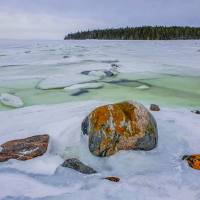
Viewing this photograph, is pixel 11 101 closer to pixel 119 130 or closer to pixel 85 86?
pixel 85 86

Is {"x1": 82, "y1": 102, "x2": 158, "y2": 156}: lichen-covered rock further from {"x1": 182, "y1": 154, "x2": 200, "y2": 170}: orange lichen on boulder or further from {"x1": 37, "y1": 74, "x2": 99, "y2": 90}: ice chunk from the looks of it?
{"x1": 37, "y1": 74, "x2": 99, "y2": 90}: ice chunk

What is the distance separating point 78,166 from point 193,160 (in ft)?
4.57

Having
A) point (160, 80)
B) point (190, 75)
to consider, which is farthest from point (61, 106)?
point (190, 75)

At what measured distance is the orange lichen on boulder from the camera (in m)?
4.01

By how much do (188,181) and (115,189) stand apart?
32.8 inches

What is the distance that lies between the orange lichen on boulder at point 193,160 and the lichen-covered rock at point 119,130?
1.55 ft

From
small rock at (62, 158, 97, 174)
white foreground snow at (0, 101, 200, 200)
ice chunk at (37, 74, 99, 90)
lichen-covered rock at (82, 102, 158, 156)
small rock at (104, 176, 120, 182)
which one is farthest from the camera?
ice chunk at (37, 74, 99, 90)

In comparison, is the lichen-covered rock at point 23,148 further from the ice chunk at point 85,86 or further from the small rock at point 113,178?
the ice chunk at point 85,86

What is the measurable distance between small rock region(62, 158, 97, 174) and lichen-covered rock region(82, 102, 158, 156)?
29cm

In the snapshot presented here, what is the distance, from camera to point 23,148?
438cm

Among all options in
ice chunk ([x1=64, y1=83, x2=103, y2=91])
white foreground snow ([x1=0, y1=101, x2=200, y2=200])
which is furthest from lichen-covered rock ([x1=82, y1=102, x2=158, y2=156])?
ice chunk ([x1=64, y1=83, x2=103, y2=91])

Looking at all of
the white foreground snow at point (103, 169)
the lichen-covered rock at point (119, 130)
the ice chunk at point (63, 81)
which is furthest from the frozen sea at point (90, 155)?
the ice chunk at point (63, 81)

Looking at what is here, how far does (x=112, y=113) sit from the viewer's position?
14.2 ft

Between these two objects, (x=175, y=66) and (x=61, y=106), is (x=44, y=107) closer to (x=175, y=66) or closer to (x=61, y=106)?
(x=61, y=106)
